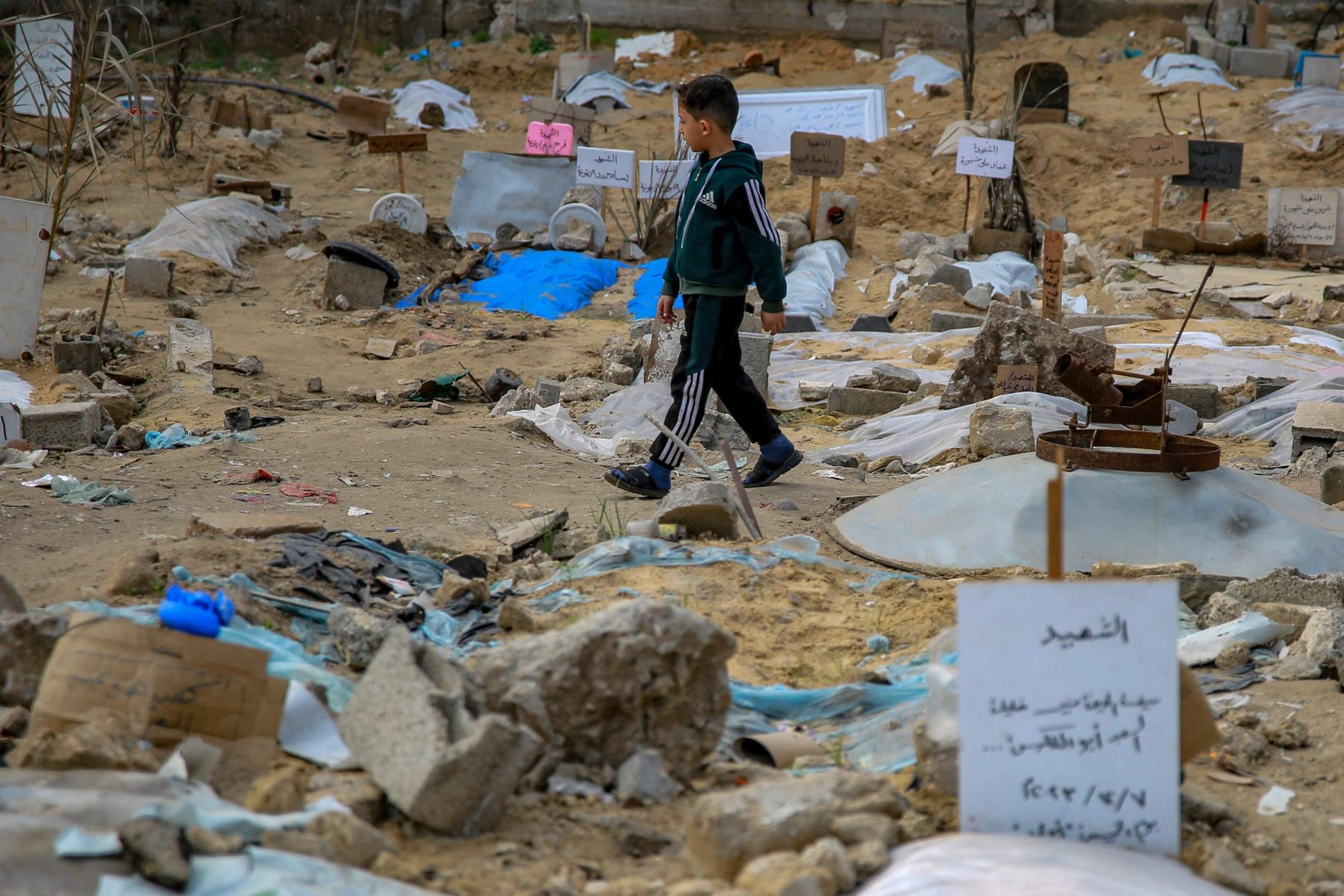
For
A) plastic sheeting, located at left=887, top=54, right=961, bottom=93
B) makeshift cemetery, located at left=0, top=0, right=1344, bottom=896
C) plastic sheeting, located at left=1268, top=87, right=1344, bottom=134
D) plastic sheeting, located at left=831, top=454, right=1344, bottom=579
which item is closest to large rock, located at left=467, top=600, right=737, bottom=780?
makeshift cemetery, located at left=0, top=0, right=1344, bottom=896

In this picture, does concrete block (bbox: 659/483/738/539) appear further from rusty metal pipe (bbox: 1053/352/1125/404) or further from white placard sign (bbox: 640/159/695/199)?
white placard sign (bbox: 640/159/695/199)

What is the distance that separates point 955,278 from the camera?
10336 millimetres

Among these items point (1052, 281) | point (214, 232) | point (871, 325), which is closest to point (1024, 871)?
point (1052, 281)

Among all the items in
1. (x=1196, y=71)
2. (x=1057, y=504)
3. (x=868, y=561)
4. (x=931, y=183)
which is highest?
(x=1196, y=71)

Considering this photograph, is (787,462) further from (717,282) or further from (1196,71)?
(1196,71)

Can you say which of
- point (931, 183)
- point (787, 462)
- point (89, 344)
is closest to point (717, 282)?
point (787, 462)

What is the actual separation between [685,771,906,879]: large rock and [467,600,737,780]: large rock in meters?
0.26

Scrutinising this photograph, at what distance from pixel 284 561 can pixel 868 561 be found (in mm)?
1948

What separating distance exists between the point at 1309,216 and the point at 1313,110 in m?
4.21

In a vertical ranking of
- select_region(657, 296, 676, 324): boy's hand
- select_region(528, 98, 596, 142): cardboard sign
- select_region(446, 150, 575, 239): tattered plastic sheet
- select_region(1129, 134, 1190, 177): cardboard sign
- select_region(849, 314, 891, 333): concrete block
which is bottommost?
select_region(849, 314, 891, 333): concrete block

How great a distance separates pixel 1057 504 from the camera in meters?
1.88

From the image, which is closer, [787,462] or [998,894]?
[998,894]

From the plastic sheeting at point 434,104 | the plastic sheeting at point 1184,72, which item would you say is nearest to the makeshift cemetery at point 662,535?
the plastic sheeting at point 1184,72

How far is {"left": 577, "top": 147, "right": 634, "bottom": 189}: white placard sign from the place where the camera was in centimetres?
1177
